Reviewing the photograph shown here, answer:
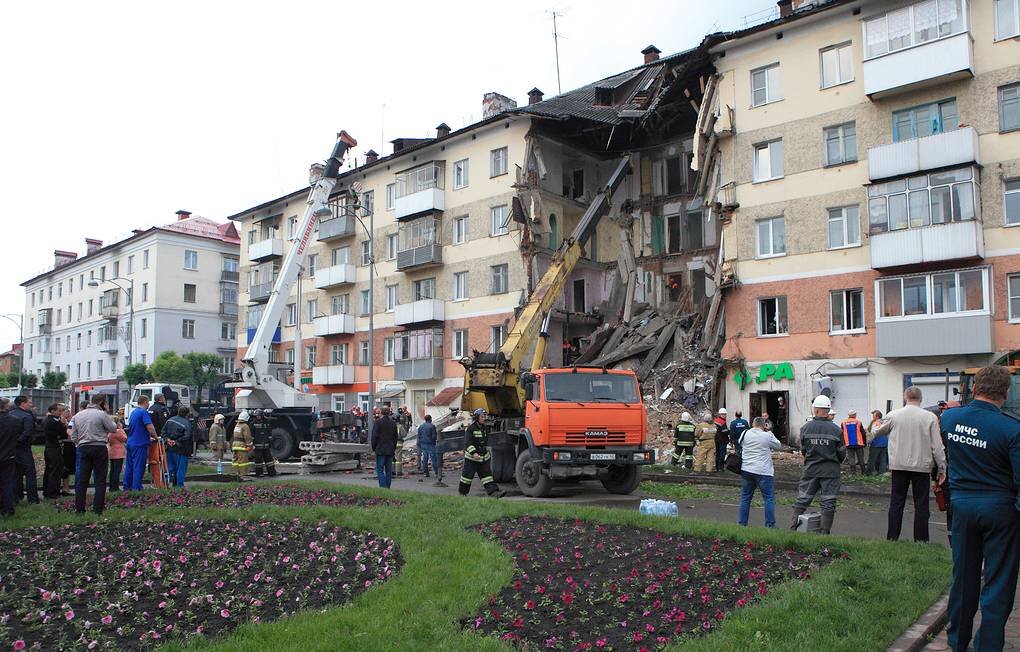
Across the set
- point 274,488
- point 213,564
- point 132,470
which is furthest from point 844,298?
point 213,564

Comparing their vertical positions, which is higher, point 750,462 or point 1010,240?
point 1010,240

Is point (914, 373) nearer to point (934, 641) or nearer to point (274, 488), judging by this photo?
point (274, 488)

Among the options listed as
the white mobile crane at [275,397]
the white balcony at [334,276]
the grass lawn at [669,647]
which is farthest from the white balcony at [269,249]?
the grass lawn at [669,647]

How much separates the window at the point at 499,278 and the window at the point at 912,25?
18.7 m

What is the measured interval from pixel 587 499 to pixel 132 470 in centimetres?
929

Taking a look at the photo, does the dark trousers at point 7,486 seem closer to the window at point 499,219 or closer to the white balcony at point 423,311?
the window at point 499,219

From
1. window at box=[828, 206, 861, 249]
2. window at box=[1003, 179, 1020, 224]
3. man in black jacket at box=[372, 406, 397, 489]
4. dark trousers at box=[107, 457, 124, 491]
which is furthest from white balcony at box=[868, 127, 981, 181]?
dark trousers at box=[107, 457, 124, 491]

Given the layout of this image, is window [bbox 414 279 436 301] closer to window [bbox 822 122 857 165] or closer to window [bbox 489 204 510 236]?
window [bbox 489 204 510 236]

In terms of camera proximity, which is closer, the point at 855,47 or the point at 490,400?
the point at 490,400

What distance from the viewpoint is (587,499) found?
16.2 meters

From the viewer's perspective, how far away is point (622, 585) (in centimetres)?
710

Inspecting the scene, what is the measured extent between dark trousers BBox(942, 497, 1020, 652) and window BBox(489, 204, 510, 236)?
34.6m

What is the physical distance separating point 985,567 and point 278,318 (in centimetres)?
2540

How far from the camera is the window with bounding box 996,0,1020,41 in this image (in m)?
25.1
